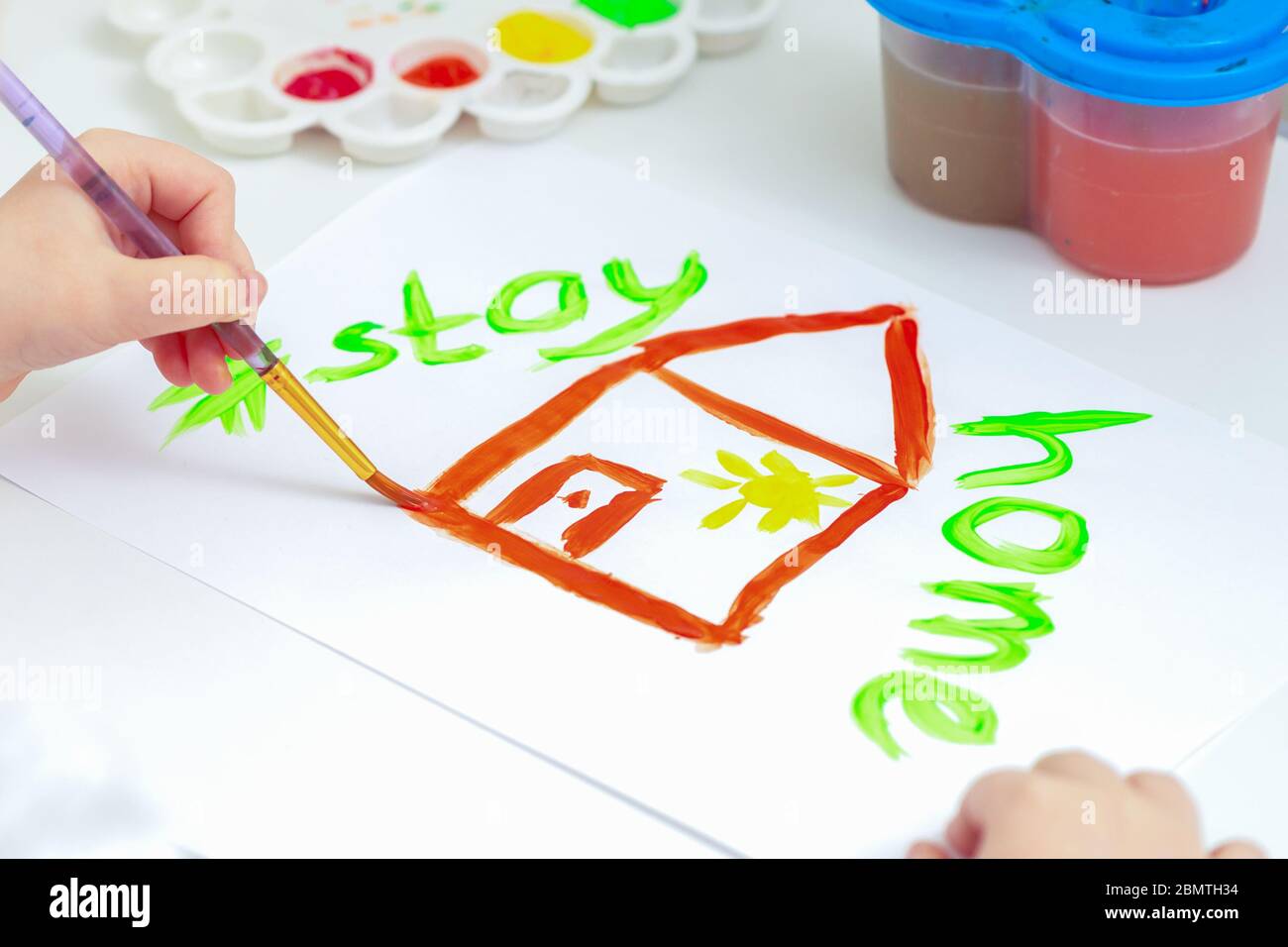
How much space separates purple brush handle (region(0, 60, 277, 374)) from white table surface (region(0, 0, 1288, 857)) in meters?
0.13

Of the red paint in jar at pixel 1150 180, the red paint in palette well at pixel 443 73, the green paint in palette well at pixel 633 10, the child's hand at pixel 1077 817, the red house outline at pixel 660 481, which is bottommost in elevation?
the child's hand at pixel 1077 817

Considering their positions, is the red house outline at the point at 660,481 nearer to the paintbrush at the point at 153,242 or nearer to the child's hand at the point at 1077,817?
the paintbrush at the point at 153,242

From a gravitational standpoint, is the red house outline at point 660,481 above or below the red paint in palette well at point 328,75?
below

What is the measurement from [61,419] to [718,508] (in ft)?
1.28

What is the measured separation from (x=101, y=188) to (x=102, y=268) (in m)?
0.04

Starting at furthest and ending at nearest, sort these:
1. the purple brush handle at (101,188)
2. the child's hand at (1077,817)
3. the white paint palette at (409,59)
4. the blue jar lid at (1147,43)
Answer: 1. the white paint palette at (409,59)
2. the blue jar lid at (1147,43)
3. the purple brush handle at (101,188)
4. the child's hand at (1077,817)

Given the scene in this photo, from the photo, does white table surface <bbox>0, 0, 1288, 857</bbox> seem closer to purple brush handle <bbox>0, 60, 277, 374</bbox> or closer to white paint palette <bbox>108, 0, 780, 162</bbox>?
white paint palette <bbox>108, 0, 780, 162</bbox>

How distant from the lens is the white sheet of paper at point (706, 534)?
2.29 feet

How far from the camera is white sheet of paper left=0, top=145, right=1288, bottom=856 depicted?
0.70 meters

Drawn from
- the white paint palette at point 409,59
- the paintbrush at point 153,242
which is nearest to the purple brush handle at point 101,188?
the paintbrush at point 153,242

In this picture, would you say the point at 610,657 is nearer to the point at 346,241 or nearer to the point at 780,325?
the point at 780,325

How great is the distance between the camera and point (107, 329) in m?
0.76

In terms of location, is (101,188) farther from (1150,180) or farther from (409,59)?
(1150,180)

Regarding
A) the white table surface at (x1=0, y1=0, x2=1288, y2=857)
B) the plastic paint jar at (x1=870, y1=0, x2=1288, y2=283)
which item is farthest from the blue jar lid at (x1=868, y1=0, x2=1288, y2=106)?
the white table surface at (x1=0, y1=0, x2=1288, y2=857)
